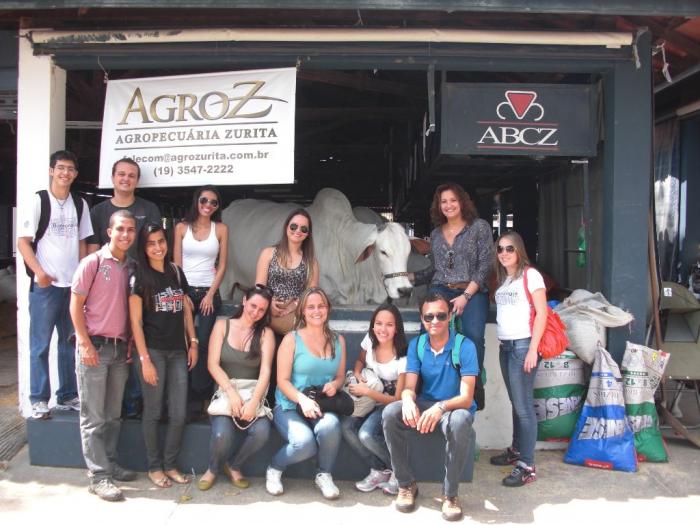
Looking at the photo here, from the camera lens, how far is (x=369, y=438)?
3.80 m

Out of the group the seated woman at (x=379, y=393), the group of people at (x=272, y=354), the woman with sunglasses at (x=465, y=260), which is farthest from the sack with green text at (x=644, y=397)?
the seated woman at (x=379, y=393)

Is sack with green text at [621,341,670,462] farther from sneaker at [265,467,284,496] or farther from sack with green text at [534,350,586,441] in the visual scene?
sneaker at [265,467,284,496]

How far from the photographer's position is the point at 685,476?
419 centimetres

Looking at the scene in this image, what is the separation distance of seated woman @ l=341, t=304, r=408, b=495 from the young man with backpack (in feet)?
6.89

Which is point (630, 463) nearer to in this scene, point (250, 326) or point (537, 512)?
point (537, 512)

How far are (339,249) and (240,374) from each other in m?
2.06

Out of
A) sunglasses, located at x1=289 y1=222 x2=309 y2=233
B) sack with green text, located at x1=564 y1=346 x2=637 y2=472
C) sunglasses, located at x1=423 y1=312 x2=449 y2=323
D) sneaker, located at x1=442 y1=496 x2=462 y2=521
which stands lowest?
sneaker, located at x1=442 y1=496 x2=462 y2=521

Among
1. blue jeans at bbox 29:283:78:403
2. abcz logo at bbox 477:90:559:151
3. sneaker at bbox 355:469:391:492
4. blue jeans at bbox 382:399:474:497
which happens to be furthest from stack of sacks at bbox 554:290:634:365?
blue jeans at bbox 29:283:78:403

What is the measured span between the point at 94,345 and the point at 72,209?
111cm

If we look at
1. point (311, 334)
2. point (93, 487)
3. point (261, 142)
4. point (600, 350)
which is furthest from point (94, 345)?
point (600, 350)

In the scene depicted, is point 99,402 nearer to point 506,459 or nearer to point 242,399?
point 242,399

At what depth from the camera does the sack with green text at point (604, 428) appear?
14.1 ft

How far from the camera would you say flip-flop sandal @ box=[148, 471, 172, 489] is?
388 cm

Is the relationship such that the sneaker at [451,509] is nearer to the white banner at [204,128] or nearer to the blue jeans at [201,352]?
the blue jeans at [201,352]
